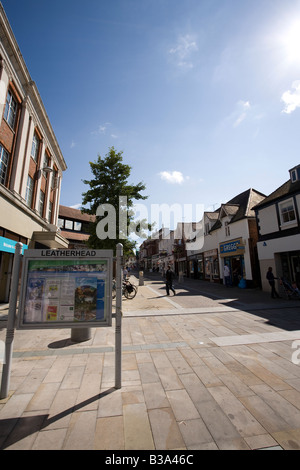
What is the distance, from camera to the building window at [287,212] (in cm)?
1418

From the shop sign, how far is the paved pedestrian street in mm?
14132

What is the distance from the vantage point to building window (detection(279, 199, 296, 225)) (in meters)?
14.2

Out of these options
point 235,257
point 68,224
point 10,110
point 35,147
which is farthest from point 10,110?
point 235,257

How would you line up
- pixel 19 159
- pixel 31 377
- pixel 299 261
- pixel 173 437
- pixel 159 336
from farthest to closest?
pixel 299 261 → pixel 19 159 → pixel 159 336 → pixel 31 377 → pixel 173 437

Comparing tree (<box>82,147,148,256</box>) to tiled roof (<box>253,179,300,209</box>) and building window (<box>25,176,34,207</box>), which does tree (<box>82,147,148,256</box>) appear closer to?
building window (<box>25,176,34,207</box>)

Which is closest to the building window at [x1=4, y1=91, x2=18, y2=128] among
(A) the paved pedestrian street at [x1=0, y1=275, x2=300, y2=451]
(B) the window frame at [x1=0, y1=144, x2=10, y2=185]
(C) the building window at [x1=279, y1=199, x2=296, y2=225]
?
(B) the window frame at [x1=0, y1=144, x2=10, y2=185]

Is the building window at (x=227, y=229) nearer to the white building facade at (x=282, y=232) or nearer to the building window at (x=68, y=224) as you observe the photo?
the white building facade at (x=282, y=232)

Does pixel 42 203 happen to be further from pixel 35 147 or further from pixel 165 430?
pixel 165 430

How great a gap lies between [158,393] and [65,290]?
2.13 metres

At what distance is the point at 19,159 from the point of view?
41.3 feet

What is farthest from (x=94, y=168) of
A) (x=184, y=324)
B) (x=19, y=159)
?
(x=184, y=324)
